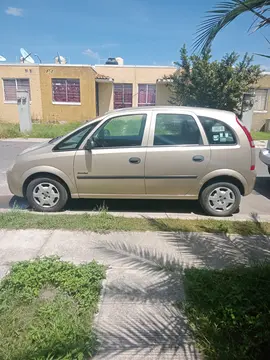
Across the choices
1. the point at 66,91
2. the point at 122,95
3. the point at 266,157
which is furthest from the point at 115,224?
the point at 122,95

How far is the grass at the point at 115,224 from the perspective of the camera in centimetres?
382

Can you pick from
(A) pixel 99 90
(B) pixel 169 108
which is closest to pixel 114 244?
(B) pixel 169 108

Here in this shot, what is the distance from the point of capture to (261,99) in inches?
711

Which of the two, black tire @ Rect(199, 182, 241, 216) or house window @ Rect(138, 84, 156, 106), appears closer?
black tire @ Rect(199, 182, 241, 216)

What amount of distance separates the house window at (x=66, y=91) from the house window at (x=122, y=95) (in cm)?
317

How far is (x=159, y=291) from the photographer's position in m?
2.56

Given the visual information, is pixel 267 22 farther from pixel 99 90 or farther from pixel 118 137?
pixel 99 90

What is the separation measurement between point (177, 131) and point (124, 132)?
898 mm

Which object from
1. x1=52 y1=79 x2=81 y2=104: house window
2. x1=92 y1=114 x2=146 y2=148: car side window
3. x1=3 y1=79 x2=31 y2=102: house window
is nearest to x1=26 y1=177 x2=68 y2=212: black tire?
x1=92 y1=114 x2=146 y2=148: car side window

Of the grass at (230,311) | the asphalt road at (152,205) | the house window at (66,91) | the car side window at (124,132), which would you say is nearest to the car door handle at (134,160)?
the car side window at (124,132)

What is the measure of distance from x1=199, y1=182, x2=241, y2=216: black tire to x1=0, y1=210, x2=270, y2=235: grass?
30 cm

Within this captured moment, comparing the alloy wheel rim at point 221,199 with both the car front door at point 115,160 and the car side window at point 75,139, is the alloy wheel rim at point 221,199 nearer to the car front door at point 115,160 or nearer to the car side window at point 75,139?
the car front door at point 115,160

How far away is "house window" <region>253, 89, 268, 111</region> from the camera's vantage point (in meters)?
17.8

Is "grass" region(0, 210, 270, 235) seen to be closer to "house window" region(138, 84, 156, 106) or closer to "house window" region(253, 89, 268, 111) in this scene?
"house window" region(253, 89, 268, 111)
